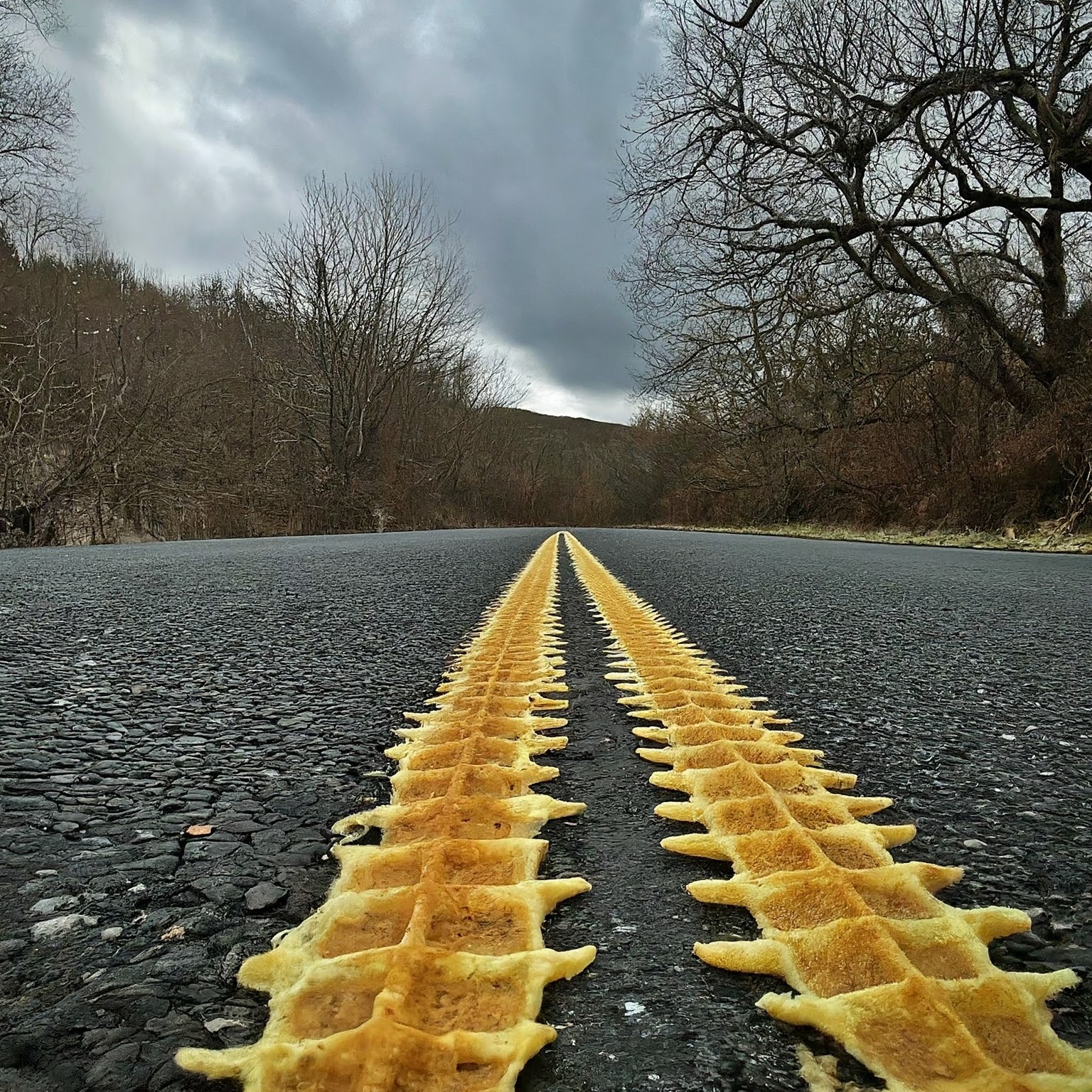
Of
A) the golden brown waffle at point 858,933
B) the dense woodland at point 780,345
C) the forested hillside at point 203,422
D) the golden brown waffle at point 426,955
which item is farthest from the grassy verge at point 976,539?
the forested hillside at point 203,422

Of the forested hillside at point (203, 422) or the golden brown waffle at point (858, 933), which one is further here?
the forested hillside at point (203, 422)

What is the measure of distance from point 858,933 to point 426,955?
1.41 ft

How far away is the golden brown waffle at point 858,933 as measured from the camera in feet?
1.82

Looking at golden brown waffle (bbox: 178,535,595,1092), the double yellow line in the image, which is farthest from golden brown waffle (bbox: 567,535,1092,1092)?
golden brown waffle (bbox: 178,535,595,1092)

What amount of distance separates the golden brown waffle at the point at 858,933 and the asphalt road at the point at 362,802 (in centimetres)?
3

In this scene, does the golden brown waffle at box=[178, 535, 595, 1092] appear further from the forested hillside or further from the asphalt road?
the forested hillside

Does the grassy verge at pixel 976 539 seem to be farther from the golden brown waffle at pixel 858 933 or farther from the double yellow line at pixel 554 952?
the double yellow line at pixel 554 952

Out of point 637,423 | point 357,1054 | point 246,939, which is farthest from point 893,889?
point 637,423

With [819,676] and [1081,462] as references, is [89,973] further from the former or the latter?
[1081,462]

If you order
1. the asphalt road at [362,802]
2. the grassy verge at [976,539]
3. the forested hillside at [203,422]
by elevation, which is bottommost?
the asphalt road at [362,802]

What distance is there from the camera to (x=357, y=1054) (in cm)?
54

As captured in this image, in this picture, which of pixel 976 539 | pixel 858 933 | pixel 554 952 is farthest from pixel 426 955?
pixel 976 539

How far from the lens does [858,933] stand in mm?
706

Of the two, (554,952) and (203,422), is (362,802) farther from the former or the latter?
(203,422)
